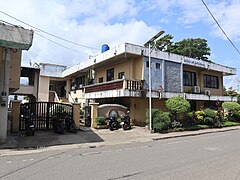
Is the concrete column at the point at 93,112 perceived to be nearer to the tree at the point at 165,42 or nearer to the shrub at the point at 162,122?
the shrub at the point at 162,122

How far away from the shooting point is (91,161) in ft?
28.2

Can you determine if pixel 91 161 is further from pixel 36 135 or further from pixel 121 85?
pixel 121 85

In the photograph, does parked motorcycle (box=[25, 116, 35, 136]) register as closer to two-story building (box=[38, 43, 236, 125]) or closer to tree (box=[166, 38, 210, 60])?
two-story building (box=[38, 43, 236, 125])

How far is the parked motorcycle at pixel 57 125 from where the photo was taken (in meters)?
16.3

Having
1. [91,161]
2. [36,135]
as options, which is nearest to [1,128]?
[36,135]

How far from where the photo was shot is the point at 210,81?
29078 millimetres

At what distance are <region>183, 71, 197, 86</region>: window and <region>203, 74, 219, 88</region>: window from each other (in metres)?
2.00

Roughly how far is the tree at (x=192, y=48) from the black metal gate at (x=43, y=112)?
30.5 m

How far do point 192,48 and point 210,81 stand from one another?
1746 cm

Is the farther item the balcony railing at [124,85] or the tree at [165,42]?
the tree at [165,42]

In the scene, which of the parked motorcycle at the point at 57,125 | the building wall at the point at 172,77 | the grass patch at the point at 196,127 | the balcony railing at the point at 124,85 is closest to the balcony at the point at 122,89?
the balcony railing at the point at 124,85

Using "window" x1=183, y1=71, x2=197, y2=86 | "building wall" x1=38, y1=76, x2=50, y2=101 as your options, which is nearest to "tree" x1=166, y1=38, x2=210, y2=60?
"window" x1=183, y1=71, x2=197, y2=86

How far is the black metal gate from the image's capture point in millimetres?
16922

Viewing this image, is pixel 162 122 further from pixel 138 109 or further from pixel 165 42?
pixel 165 42
